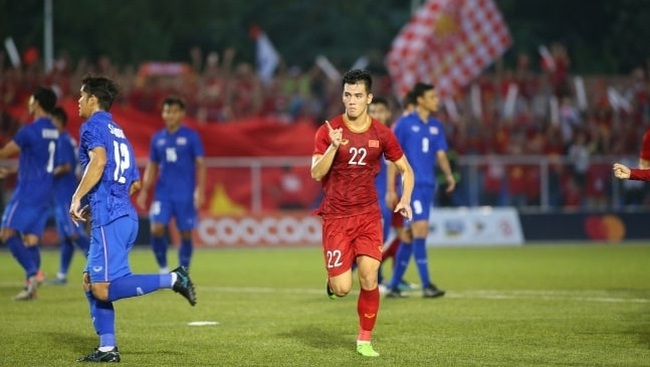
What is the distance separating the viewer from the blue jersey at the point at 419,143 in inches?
698

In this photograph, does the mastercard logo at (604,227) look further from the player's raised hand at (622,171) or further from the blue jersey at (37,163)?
the player's raised hand at (622,171)

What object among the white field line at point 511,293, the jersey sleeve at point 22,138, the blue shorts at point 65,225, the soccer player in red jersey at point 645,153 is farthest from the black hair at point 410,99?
the soccer player in red jersey at point 645,153

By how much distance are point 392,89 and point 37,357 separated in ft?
83.1

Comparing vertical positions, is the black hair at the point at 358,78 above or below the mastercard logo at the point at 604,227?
above

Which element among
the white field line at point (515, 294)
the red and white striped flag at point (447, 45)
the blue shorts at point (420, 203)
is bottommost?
the white field line at point (515, 294)

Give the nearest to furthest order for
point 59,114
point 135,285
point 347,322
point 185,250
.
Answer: point 135,285, point 347,322, point 59,114, point 185,250

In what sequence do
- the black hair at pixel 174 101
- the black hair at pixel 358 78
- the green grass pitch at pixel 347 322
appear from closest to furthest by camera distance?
the green grass pitch at pixel 347 322 → the black hair at pixel 358 78 → the black hair at pixel 174 101

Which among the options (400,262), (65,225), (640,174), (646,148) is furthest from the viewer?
(65,225)

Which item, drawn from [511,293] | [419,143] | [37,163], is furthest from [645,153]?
[37,163]

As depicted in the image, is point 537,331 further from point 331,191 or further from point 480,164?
point 480,164

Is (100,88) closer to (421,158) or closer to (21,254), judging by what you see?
(21,254)

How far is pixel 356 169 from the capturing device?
1235 cm

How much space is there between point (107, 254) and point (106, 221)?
285 mm

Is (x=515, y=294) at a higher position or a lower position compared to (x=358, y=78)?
lower
